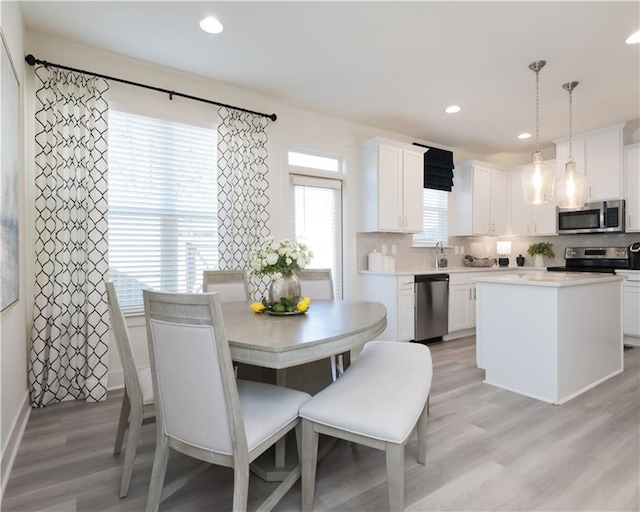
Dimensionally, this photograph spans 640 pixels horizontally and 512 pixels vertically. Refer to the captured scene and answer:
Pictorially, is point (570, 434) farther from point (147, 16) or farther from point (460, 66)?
point (147, 16)

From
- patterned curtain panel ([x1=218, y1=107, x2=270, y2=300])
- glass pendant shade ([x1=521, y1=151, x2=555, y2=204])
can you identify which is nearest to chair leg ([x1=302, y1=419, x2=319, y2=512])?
patterned curtain panel ([x1=218, y1=107, x2=270, y2=300])

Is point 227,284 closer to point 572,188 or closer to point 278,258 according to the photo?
point 278,258

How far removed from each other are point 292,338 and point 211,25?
2.34m

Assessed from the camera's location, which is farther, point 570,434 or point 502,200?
point 502,200

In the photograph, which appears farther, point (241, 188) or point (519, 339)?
point (241, 188)

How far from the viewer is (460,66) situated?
3170 millimetres

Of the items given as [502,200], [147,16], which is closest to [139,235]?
[147,16]

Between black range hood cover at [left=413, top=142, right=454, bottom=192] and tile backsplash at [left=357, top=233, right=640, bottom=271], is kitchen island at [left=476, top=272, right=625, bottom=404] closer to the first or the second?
tile backsplash at [left=357, top=233, right=640, bottom=271]

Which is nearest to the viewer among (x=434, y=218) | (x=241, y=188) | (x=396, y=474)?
(x=396, y=474)

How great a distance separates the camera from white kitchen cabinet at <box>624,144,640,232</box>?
4.52 meters

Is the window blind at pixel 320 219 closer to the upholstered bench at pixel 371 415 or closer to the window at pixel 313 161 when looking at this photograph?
the window at pixel 313 161

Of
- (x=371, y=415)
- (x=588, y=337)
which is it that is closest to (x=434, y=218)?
(x=588, y=337)

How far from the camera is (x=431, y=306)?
455cm

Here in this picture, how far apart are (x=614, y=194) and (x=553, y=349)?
317 cm
